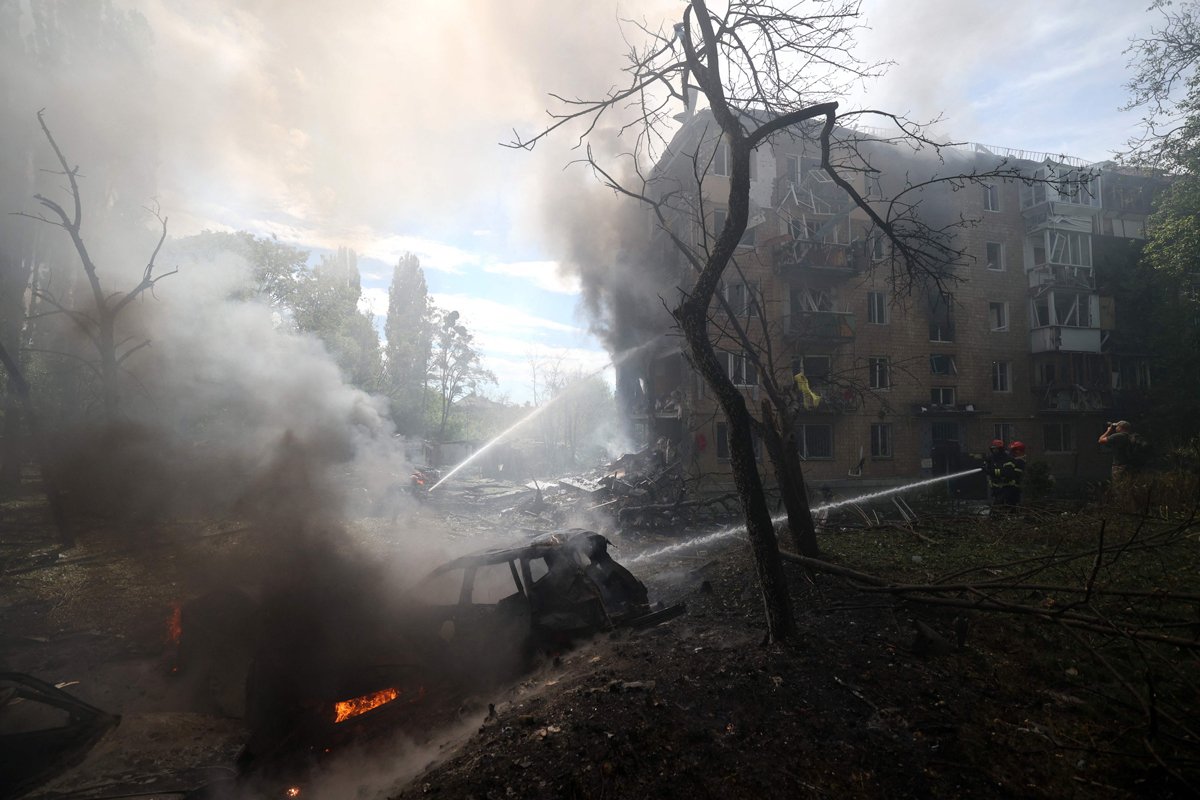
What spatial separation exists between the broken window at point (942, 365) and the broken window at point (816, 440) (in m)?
6.12

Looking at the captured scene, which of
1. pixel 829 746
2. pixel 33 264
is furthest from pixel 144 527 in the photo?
pixel 33 264

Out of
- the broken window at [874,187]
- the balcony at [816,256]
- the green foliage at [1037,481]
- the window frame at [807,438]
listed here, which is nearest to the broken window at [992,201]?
the broken window at [874,187]

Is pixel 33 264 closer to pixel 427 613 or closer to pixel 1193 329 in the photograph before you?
pixel 427 613

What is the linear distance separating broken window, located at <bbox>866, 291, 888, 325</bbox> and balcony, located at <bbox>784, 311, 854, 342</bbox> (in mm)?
1974

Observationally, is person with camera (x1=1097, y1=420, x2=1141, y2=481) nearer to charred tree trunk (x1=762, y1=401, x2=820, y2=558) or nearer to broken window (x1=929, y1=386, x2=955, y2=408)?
charred tree trunk (x1=762, y1=401, x2=820, y2=558)

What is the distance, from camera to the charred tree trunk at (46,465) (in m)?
10.7

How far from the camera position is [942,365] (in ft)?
83.8

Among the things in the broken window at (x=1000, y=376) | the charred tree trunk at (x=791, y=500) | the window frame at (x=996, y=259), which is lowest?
the charred tree trunk at (x=791, y=500)

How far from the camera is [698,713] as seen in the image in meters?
4.05

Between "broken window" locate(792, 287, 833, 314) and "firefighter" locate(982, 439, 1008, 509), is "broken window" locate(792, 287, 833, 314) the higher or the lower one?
the higher one

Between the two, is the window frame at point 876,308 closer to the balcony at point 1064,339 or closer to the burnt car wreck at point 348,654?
the balcony at point 1064,339

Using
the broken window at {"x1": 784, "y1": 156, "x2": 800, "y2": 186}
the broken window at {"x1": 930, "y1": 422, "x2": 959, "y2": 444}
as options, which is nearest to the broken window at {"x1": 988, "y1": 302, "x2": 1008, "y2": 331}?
the broken window at {"x1": 930, "y1": 422, "x2": 959, "y2": 444}

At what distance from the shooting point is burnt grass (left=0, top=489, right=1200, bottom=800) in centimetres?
326

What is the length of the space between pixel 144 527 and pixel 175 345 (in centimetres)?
761
